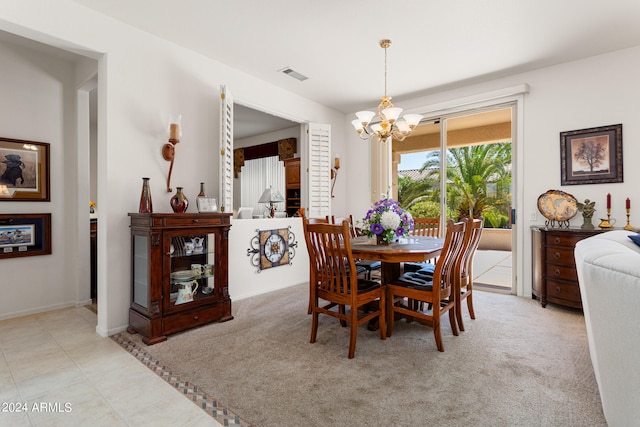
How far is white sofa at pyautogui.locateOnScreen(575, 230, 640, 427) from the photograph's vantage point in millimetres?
1100

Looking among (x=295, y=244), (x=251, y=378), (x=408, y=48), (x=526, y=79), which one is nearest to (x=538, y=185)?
(x=526, y=79)

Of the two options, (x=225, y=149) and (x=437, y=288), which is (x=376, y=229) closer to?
(x=437, y=288)

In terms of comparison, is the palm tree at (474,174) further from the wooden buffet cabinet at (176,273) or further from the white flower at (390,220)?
the wooden buffet cabinet at (176,273)

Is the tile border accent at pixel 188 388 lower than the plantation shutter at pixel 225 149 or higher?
lower

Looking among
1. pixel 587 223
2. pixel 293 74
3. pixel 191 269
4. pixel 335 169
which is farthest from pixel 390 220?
pixel 335 169

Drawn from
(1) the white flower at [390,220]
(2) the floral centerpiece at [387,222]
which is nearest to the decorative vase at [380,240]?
(2) the floral centerpiece at [387,222]

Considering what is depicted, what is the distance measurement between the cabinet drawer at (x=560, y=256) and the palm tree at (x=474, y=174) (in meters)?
1.34

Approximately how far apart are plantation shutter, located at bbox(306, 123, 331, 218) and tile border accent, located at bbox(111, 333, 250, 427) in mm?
2808

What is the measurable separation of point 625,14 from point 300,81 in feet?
10.5

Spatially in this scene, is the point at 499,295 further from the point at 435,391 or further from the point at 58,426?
the point at 58,426

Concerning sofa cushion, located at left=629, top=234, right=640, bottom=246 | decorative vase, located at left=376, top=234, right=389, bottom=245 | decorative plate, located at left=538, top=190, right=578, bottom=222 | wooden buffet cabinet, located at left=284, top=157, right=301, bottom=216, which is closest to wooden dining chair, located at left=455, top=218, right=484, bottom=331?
decorative vase, located at left=376, top=234, right=389, bottom=245

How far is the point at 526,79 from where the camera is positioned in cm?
389

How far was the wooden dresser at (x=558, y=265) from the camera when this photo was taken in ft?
10.4

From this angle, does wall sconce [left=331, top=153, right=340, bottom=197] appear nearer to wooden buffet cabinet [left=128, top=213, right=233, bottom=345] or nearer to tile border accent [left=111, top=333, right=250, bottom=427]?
wooden buffet cabinet [left=128, top=213, right=233, bottom=345]
